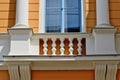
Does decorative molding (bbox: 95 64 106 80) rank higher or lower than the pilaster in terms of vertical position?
lower

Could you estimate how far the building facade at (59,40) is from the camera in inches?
400

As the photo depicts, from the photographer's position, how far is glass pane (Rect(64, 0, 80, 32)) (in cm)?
1102

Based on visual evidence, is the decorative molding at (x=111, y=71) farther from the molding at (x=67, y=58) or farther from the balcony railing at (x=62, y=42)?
the balcony railing at (x=62, y=42)

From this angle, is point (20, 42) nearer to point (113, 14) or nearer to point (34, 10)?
point (34, 10)

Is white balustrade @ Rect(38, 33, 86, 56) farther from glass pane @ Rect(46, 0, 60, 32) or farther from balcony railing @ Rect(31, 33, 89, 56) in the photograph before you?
glass pane @ Rect(46, 0, 60, 32)

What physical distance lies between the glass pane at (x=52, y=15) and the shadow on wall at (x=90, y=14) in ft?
2.56

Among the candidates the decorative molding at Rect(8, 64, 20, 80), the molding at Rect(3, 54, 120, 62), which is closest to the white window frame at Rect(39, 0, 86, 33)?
the molding at Rect(3, 54, 120, 62)

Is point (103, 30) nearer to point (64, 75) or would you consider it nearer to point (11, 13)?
point (64, 75)

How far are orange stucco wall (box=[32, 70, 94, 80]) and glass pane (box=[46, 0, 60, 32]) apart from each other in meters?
1.28

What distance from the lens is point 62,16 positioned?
1111 cm

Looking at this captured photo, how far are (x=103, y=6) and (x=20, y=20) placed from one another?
7.04 feet

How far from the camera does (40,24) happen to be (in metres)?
10.9

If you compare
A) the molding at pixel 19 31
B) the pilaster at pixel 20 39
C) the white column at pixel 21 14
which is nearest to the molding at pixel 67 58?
the pilaster at pixel 20 39

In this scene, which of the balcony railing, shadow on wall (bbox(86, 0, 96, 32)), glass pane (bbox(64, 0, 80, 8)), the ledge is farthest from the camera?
glass pane (bbox(64, 0, 80, 8))
